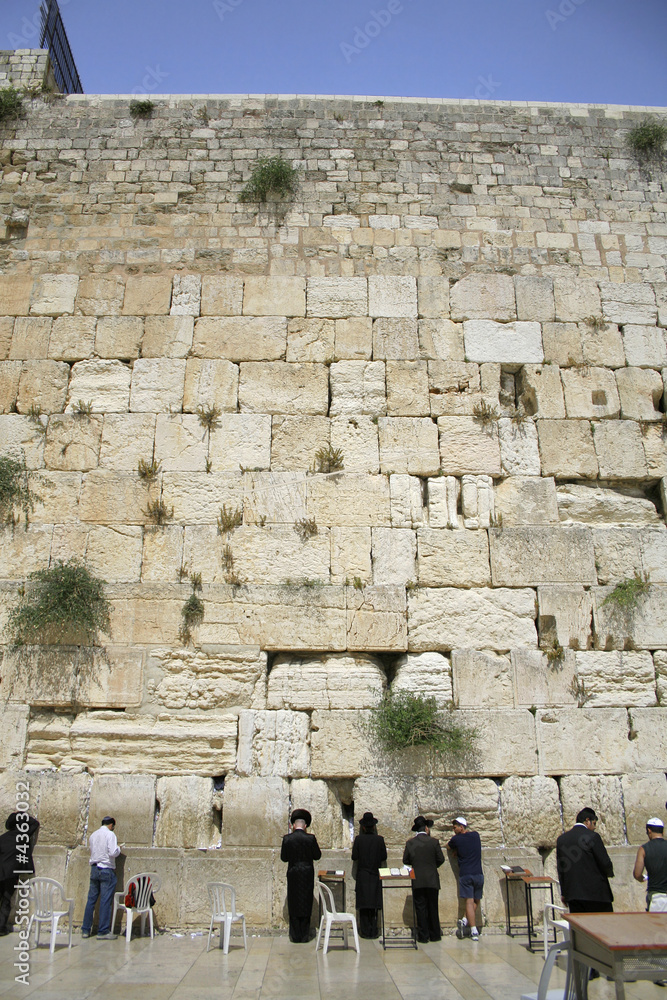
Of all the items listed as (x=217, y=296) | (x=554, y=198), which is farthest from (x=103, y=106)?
(x=554, y=198)

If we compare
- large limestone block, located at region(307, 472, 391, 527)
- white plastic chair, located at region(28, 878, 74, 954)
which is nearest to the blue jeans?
white plastic chair, located at region(28, 878, 74, 954)

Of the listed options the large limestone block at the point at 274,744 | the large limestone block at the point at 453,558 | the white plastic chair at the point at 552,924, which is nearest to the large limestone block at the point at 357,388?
the large limestone block at the point at 453,558

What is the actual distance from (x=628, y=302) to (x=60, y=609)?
6790mm

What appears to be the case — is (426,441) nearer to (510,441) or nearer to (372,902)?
(510,441)

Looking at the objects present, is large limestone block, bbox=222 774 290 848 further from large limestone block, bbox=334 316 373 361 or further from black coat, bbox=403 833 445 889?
large limestone block, bbox=334 316 373 361

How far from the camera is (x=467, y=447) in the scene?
712cm

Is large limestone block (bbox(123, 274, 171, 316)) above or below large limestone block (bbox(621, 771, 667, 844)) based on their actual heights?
above

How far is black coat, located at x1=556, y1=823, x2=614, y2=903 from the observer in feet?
15.2

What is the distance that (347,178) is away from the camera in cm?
812

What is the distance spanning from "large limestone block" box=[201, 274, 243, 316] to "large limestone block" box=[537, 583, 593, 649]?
4340mm

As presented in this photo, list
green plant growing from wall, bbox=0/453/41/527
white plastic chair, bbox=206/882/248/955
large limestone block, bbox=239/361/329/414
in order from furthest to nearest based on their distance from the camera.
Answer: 1. large limestone block, bbox=239/361/329/414
2. green plant growing from wall, bbox=0/453/41/527
3. white plastic chair, bbox=206/882/248/955

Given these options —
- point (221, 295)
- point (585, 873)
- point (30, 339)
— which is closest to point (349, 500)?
point (221, 295)

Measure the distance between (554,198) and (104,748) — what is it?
25.0ft

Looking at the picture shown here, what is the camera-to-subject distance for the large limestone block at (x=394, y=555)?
661cm
